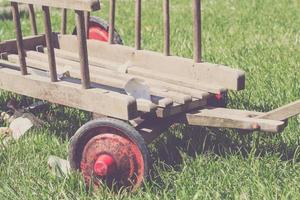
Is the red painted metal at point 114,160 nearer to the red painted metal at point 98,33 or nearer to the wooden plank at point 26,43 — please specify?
the wooden plank at point 26,43

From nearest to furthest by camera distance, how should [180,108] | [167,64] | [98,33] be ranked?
[180,108], [167,64], [98,33]

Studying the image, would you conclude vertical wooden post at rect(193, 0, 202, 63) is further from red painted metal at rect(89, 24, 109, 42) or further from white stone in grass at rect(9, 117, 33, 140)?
red painted metal at rect(89, 24, 109, 42)

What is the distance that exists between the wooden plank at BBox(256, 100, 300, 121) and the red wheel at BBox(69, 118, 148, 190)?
0.59 meters

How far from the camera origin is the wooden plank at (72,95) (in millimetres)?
3010

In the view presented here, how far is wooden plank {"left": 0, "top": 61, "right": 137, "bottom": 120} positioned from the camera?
118 inches

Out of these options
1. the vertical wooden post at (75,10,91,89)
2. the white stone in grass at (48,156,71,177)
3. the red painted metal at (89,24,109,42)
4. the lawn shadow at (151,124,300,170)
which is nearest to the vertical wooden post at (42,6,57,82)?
the vertical wooden post at (75,10,91,89)

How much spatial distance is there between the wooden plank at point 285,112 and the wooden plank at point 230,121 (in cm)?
5

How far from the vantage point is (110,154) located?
10.1ft

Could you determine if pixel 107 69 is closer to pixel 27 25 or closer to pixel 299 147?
pixel 299 147

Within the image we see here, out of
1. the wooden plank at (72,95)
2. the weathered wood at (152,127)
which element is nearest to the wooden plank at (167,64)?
the weathered wood at (152,127)

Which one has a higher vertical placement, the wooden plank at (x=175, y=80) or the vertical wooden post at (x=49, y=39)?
the vertical wooden post at (x=49, y=39)

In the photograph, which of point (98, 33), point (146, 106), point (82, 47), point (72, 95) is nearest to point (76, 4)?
point (82, 47)

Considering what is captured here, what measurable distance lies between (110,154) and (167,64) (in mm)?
855

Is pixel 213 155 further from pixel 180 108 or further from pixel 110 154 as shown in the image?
pixel 110 154
